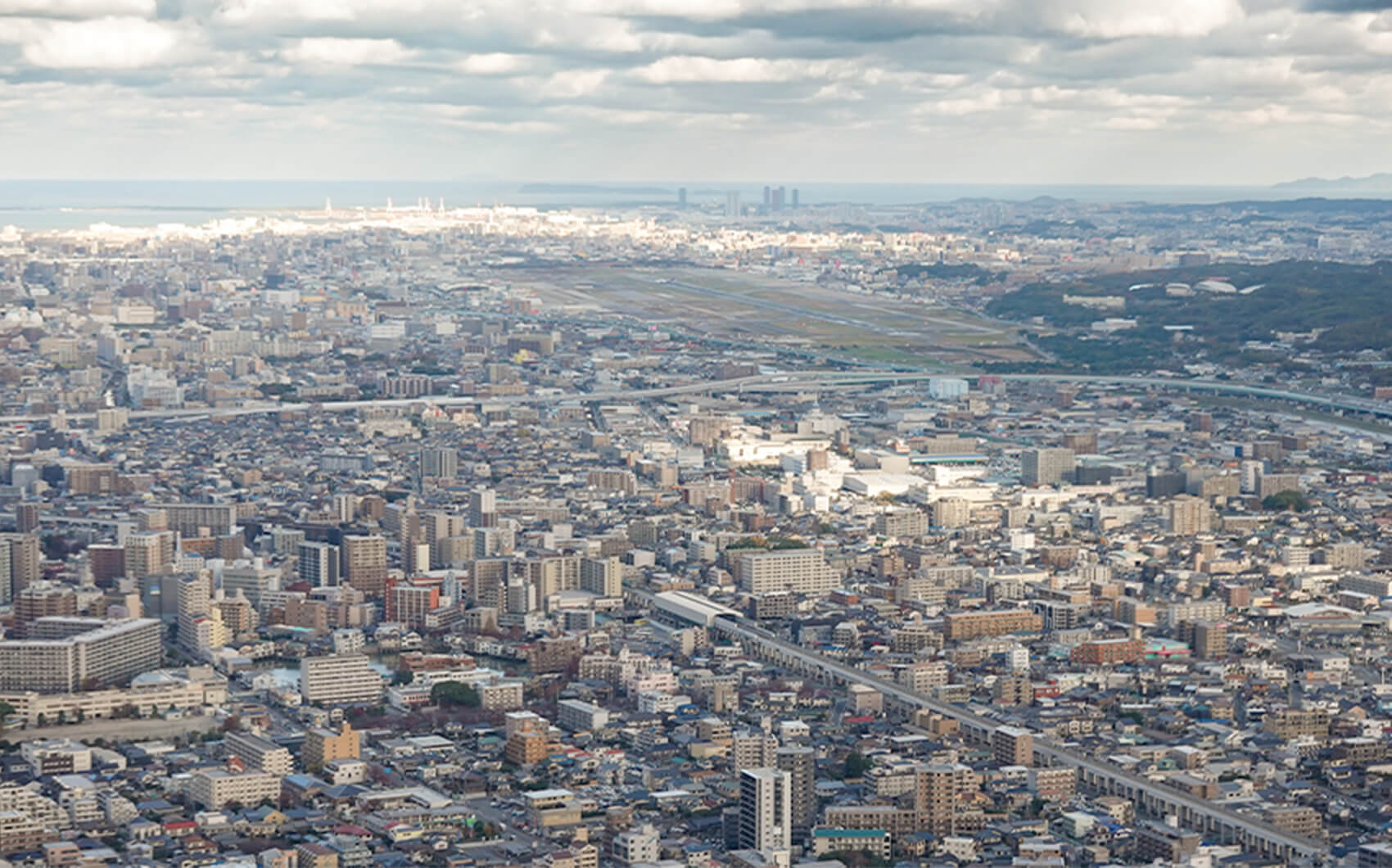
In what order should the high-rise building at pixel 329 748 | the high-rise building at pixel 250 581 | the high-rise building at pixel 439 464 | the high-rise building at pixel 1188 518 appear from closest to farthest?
the high-rise building at pixel 329 748 → the high-rise building at pixel 250 581 → the high-rise building at pixel 1188 518 → the high-rise building at pixel 439 464

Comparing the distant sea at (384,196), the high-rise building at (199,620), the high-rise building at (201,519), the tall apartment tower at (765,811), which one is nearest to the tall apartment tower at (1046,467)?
the high-rise building at (201,519)

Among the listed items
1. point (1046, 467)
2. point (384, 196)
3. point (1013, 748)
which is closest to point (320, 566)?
point (1013, 748)

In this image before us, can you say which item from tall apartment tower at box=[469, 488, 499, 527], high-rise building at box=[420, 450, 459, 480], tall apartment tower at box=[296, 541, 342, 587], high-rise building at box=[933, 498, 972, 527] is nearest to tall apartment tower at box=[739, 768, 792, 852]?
tall apartment tower at box=[296, 541, 342, 587]

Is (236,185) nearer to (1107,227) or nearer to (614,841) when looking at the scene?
(1107,227)

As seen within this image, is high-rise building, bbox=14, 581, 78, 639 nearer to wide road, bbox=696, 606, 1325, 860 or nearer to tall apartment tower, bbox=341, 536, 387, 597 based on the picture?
tall apartment tower, bbox=341, 536, 387, 597

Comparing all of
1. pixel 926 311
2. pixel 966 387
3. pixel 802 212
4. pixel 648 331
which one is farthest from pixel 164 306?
pixel 802 212

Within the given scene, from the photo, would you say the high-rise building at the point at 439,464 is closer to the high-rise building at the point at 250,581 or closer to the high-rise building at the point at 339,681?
the high-rise building at the point at 250,581
